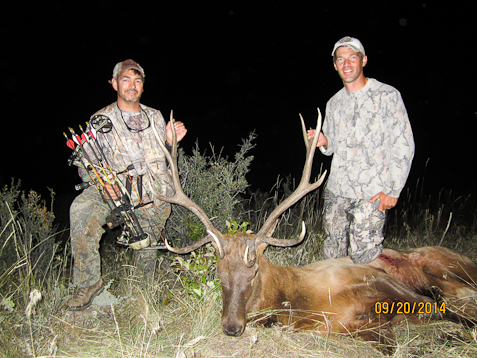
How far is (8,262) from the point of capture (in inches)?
172

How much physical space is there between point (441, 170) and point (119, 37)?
4098 centimetres

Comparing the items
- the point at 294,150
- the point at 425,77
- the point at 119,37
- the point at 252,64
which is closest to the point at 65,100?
the point at 119,37

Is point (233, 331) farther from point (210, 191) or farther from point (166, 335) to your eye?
point (210, 191)

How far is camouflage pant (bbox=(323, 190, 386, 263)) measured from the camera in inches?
126

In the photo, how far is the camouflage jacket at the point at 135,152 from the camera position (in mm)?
3553

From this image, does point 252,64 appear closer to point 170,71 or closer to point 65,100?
point 170,71

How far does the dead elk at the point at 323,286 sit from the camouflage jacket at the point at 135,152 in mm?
658

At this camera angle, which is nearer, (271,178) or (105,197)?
(105,197)

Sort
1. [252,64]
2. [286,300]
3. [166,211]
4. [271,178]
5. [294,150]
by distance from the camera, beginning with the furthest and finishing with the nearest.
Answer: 1. [252,64]
2. [294,150]
3. [271,178]
4. [166,211]
5. [286,300]

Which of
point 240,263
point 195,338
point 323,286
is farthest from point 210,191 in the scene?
point 195,338

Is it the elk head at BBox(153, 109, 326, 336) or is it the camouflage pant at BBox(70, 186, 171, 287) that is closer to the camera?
the elk head at BBox(153, 109, 326, 336)

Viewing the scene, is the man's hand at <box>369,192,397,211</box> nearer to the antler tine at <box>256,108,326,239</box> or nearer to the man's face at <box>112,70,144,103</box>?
the antler tine at <box>256,108,326,239</box>
